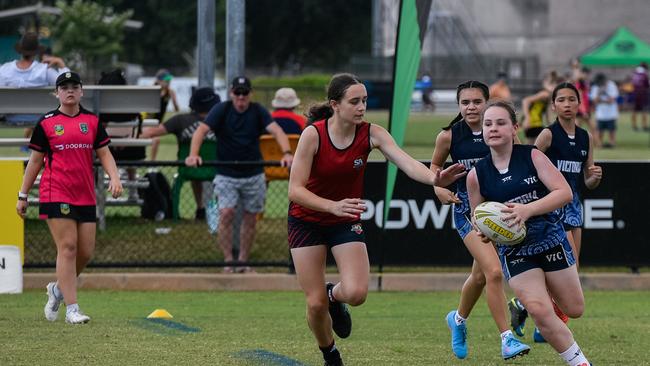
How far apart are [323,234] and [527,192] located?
1.39 meters

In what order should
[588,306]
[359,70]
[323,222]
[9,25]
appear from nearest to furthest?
[323,222], [588,306], [359,70], [9,25]

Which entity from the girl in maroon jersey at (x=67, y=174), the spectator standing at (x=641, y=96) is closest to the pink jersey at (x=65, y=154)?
the girl in maroon jersey at (x=67, y=174)

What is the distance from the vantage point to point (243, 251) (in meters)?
13.4

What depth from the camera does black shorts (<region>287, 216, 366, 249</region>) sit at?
7.73m

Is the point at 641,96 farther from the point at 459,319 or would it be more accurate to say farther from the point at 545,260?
the point at 545,260

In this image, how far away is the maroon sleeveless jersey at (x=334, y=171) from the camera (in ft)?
25.0

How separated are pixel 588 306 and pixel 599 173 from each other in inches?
123

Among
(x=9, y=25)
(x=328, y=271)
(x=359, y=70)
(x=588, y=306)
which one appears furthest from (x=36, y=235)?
(x=9, y=25)

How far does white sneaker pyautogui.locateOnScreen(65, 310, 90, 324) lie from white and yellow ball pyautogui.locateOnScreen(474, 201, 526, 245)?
14.4 ft

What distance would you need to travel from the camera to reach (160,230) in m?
14.2

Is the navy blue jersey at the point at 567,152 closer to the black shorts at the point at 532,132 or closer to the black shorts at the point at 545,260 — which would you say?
the black shorts at the point at 545,260

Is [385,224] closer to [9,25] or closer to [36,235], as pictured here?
[36,235]

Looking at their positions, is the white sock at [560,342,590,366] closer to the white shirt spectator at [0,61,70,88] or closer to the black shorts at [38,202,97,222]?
the black shorts at [38,202,97,222]

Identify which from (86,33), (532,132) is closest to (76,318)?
(532,132)
